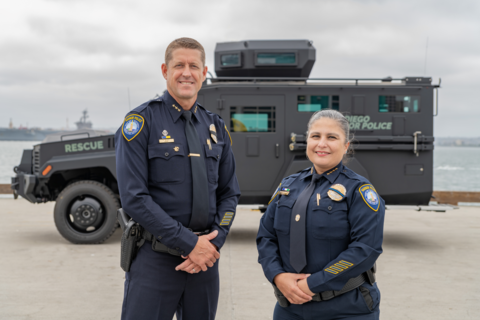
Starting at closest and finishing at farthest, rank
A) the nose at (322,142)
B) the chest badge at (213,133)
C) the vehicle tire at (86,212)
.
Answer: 1. the nose at (322,142)
2. the chest badge at (213,133)
3. the vehicle tire at (86,212)

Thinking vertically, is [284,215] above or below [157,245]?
above

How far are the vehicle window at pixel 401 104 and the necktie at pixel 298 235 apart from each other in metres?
5.01

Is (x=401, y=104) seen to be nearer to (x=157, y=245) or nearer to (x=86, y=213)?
(x=86, y=213)

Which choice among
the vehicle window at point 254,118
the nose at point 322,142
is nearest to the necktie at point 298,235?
the nose at point 322,142

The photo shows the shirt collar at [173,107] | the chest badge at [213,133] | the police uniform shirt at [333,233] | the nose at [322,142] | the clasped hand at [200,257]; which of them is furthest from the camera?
the chest badge at [213,133]

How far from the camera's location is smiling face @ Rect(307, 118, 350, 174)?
198 cm

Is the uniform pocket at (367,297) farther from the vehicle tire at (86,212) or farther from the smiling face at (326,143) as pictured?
the vehicle tire at (86,212)

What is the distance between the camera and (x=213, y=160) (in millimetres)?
2316

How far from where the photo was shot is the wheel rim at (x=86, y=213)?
6359 mm

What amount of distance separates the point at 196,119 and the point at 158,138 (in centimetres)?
26

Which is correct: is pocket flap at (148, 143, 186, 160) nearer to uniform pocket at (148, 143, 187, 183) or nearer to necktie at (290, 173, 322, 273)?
uniform pocket at (148, 143, 187, 183)

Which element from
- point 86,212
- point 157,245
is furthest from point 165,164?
point 86,212

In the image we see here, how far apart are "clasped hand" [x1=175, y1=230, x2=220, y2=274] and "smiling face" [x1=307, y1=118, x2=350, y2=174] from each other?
2.15ft

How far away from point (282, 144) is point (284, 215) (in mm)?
4552
